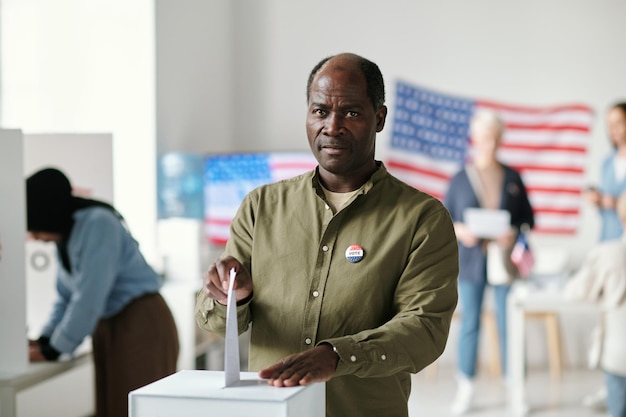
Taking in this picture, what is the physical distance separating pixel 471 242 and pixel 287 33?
2469 mm

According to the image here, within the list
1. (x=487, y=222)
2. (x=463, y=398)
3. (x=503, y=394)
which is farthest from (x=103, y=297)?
(x=503, y=394)

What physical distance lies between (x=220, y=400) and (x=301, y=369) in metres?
0.15

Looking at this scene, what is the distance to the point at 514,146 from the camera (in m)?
7.22

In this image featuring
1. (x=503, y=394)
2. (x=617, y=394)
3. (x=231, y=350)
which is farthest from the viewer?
(x=503, y=394)

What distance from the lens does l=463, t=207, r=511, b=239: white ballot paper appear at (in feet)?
19.2

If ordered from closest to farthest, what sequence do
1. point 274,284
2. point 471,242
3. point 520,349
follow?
1. point 274,284
2. point 520,349
3. point 471,242

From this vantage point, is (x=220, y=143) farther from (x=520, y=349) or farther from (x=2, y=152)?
(x=2, y=152)

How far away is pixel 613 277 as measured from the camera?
4402 millimetres

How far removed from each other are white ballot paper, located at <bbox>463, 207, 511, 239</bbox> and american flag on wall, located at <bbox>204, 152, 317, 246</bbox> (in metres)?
1.31

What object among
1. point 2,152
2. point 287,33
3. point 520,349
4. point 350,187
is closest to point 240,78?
point 287,33

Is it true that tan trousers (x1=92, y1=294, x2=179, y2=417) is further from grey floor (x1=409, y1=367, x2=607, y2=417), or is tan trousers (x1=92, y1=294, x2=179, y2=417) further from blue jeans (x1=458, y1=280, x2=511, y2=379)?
blue jeans (x1=458, y1=280, x2=511, y2=379)

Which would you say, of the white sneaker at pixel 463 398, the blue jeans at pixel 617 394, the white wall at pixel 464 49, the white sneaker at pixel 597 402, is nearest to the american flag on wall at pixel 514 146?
the white wall at pixel 464 49

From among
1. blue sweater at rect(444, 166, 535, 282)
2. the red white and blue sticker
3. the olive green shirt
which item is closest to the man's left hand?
the olive green shirt

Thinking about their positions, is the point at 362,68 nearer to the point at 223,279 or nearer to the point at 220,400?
the point at 223,279
